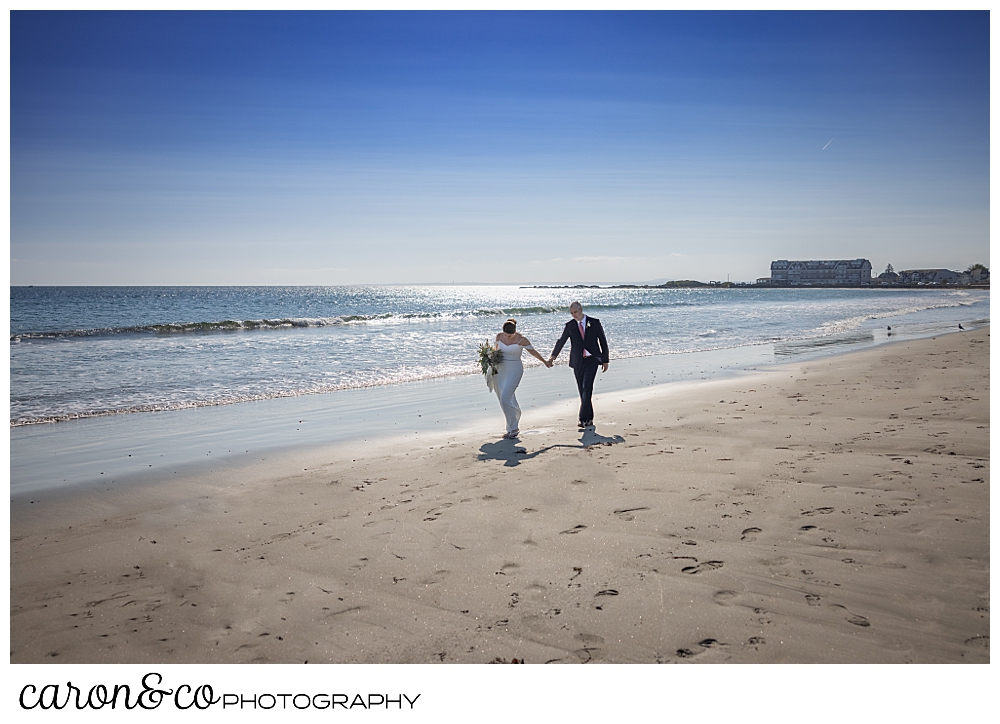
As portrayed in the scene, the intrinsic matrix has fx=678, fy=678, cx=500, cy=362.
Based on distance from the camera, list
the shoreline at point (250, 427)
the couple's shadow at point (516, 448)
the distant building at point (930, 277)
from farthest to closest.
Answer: the distant building at point (930, 277)
the shoreline at point (250, 427)
the couple's shadow at point (516, 448)

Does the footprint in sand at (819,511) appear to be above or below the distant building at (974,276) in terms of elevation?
below

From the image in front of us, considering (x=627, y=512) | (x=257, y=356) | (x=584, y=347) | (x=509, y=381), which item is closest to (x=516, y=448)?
(x=509, y=381)

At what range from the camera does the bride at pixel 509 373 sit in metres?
8.93

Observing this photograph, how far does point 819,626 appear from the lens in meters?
3.56

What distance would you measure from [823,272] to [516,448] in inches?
6719

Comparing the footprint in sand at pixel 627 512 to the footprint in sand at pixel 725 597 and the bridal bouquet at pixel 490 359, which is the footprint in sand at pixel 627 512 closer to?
the footprint in sand at pixel 725 597

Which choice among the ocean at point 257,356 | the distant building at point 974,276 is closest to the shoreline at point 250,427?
the ocean at point 257,356

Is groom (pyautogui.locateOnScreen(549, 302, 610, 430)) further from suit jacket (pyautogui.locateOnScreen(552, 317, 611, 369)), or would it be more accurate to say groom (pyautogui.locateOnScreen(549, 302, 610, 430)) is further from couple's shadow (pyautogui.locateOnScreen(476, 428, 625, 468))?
couple's shadow (pyautogui.locateOnScreen(476, 428, 625, 468))

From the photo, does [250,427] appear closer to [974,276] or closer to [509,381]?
[509,381]

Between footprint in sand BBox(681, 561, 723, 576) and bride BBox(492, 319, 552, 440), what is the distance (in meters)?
4.60

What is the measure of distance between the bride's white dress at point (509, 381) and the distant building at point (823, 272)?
159 m

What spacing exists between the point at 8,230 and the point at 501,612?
13.5ft

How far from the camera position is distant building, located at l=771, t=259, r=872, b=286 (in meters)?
152

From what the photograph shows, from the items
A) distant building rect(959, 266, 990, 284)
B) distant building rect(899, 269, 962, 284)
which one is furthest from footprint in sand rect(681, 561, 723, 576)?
distant building rect(899, 269, 962, 284)
